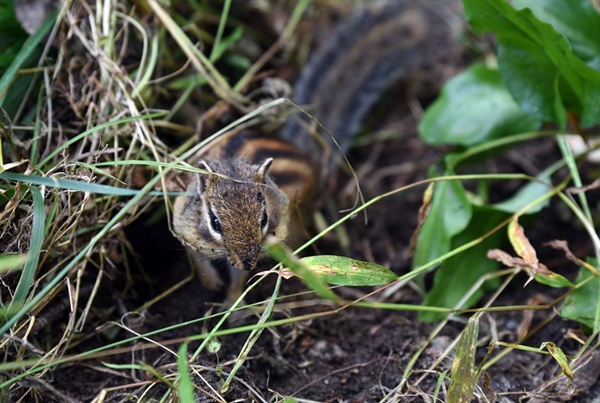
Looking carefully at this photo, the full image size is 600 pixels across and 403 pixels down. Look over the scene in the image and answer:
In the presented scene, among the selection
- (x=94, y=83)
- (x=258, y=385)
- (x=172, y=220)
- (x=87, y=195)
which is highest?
(x=94, y=83)

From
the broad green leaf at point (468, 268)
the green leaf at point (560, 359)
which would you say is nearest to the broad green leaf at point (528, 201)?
the broad green leaf at point (468, 268)

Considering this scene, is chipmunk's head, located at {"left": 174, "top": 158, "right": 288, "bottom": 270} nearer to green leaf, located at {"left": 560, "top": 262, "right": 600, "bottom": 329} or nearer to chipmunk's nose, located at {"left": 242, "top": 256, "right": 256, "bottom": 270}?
chipmunk's nose, located at {"left": 242, "top": 256, "right": 256, "bottom": 270}

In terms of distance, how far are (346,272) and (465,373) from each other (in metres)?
0.52

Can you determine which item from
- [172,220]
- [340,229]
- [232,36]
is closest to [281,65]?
[232,36]

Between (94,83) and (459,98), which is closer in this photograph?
(94,83)

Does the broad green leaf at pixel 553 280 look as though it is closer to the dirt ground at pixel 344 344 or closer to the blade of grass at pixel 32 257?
the dirt ground at pixel 344 344

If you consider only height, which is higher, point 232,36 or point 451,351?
point 232,36

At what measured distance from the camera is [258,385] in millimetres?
2535

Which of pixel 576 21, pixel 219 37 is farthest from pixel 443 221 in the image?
pixel 219 37

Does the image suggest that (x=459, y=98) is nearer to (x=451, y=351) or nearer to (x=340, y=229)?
(x=340, y=229)

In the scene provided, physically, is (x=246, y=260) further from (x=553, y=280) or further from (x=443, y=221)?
(x=553, y=280)

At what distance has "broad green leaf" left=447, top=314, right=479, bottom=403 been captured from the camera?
7.22ft

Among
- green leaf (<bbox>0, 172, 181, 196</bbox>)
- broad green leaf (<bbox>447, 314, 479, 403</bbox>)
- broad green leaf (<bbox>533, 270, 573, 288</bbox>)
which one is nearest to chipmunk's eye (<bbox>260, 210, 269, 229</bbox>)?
green leaf (<bbox>0, 172, 181, 196</bbox>)

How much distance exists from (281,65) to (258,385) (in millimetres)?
2213
